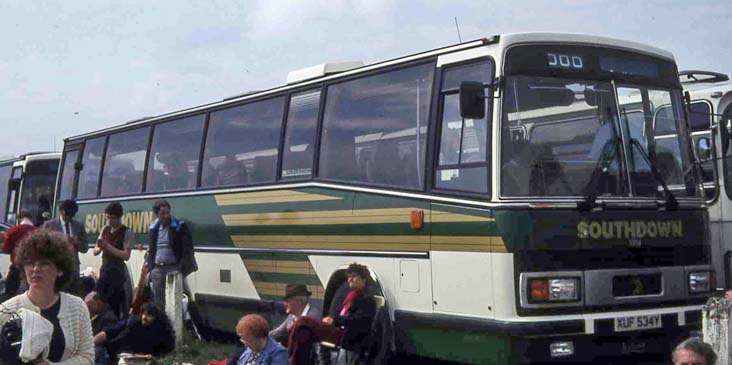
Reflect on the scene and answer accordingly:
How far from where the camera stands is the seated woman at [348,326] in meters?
10.3

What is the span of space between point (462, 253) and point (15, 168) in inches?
832

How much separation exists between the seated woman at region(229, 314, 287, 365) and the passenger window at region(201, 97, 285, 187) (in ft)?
11.4

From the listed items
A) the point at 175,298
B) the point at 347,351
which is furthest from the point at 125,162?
the point at 347,351

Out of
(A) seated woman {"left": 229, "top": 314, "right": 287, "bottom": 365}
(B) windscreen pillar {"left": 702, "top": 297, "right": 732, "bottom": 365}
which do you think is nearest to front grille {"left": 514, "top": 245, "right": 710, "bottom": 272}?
(B) windscreen pillar {"left": 702, "top": 297, "right": 732, "bottom": 365}

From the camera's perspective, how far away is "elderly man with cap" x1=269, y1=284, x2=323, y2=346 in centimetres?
1093

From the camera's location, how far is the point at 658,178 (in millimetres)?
10047

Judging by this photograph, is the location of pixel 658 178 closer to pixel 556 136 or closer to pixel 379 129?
pixel 556 136

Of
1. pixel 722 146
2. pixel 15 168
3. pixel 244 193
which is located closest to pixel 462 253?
pixel 244 193

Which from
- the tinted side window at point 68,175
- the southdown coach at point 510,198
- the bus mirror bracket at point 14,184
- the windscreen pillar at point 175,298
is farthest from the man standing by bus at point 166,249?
the bus mirror bracket at point 14,184

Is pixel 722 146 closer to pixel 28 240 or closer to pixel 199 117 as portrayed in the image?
pixel 199 117

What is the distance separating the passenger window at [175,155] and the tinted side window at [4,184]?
13.9 m

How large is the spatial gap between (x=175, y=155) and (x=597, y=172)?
700cm

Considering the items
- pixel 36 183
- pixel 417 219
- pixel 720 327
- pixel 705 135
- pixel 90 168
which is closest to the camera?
pixel 720 327

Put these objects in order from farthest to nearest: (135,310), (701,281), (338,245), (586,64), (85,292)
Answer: (85,292) → (135,310) → (338,245) → (701,281) → (586,64)
